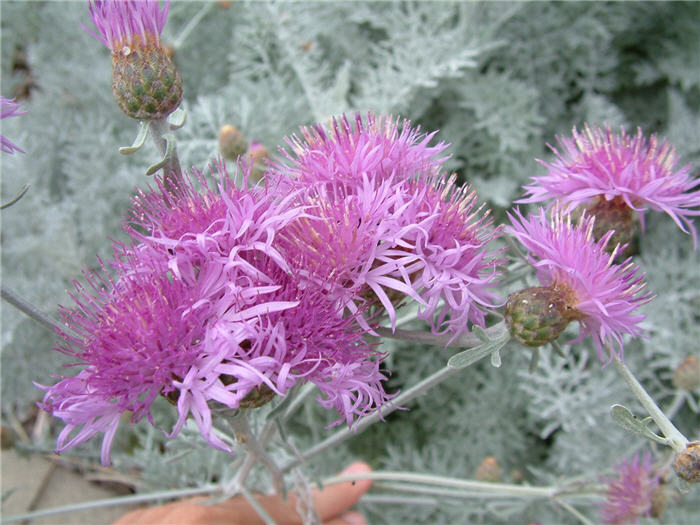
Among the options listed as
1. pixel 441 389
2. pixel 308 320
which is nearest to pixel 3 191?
pixel 441 389

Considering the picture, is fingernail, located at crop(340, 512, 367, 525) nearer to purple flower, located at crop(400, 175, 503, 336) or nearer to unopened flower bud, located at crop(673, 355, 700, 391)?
purple flower, located at crop(400, 175, 503, 336)

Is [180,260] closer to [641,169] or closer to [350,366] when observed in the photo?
[350,366]

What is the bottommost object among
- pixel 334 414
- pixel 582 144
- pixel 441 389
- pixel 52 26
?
pixel 441 389

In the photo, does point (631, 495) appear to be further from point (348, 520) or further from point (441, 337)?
point (441, 337)

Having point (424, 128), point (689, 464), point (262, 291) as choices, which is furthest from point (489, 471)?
point (424, 128)

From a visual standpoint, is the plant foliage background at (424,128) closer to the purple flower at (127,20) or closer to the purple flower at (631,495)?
the purple flower at (631,495)

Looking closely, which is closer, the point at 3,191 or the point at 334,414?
the point at 334,414

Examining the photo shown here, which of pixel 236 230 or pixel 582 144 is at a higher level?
pixel 236 230
